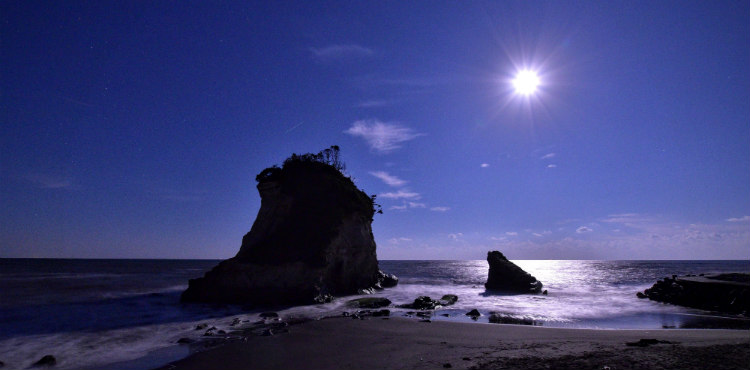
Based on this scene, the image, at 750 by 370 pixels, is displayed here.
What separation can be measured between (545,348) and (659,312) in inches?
674

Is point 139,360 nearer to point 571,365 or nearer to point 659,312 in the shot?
point 571,365

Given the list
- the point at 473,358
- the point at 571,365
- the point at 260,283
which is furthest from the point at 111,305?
the point at 571,365

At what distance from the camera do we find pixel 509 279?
3931 centimetres

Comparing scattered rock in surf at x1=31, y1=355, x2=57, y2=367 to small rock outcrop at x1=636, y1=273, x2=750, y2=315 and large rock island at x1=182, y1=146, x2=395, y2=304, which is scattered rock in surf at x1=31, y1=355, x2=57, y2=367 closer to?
large rock island at x1=182, y1=146, x2=395, y2=304

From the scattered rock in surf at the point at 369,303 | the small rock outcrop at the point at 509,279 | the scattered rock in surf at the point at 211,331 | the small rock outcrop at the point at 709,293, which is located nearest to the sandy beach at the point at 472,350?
the scattered rock in surf at the point at 211,331

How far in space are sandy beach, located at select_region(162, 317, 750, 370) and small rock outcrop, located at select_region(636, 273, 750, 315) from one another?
42.8 feet

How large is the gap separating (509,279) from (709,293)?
16025 mm

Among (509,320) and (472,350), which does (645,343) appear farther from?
(509,320)

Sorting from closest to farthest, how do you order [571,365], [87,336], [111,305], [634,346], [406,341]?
1. [571,365]
2. [634,346]
3. [406,341]
4. [87,336]
5. [111,305]

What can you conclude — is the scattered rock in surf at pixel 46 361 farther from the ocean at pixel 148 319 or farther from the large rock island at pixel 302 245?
the large rock island at pixel 302 245

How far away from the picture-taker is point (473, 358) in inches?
416

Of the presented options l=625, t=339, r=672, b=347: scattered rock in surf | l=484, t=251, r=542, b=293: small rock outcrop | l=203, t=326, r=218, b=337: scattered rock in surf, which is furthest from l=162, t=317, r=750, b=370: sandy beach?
l=484, t=251, r=542, b=293: small rock outcrop

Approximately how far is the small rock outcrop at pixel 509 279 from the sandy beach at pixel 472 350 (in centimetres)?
2293

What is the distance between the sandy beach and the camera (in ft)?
32.2
